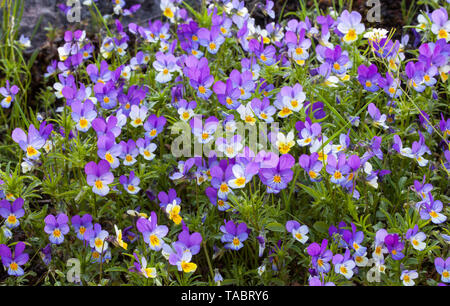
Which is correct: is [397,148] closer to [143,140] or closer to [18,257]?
[143,140]

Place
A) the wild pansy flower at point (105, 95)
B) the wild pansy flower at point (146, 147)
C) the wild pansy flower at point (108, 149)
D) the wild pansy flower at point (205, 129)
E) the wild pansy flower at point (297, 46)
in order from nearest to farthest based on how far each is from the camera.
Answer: the wild pansy flower at point (108, 149) < the wild pansy flower at point (205, 129) < the wild pansy flower at point (146, 147) < the wild pansy flower at point (105, 95) < the wild pansy flower at point (297, 46)

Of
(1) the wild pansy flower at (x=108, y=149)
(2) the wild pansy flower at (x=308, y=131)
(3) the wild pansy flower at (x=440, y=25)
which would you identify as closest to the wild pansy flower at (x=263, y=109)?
(2) the wild pansy flower at (x=308, y=131)

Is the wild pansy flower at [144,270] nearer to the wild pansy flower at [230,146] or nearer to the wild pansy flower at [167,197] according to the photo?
the wild pansy flower at [167,197]

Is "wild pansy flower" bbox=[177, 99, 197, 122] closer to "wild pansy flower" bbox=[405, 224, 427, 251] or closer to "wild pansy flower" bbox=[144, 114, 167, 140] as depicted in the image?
"wild pansy flower" bbox=[144, 114, 167, 140]

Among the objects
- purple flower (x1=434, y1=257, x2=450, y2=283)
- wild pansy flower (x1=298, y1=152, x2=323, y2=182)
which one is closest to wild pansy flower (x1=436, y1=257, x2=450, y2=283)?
purple flower (x1=434, y1=257, x2=450, y2=283)
